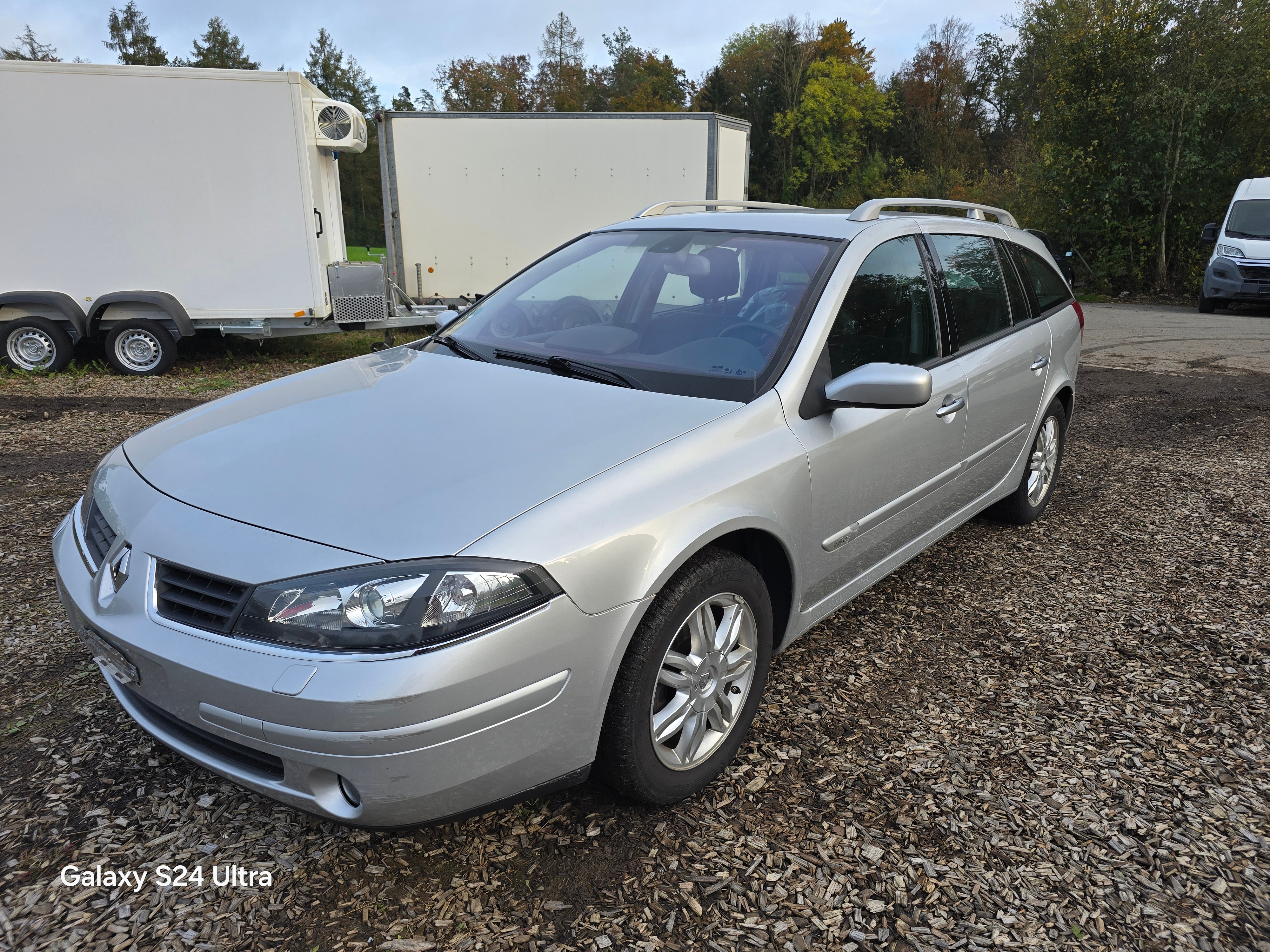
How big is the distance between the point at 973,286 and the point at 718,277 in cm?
141

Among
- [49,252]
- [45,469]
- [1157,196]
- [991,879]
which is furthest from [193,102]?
[1157,196]

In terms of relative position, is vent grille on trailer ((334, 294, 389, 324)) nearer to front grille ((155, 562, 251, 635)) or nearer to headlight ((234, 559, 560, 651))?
front grille ((155, 562, 251, 635))

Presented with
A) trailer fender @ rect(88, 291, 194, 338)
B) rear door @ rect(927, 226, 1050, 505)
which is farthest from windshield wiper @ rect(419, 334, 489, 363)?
trailer fender @ rect(88, 291, 194, 338)

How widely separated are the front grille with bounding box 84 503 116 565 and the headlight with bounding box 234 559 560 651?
0.69 metres

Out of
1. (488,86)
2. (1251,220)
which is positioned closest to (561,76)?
(488,86)

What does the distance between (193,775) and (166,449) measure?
0.97 metres

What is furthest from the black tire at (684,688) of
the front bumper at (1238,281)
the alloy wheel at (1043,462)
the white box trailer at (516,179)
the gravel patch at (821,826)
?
the front bumper at (1238,281)

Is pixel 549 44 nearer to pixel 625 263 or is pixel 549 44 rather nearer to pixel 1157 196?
pixel 1157 196

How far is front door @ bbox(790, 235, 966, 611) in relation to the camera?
2.79m

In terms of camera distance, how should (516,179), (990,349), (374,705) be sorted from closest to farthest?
(374,705) → (990,349) → (516,179)

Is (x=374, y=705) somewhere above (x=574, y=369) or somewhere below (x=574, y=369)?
below

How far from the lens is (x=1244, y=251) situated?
52.7 ft

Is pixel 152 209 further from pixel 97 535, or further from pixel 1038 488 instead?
pixel 1038 488

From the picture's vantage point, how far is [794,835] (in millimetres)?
2357
